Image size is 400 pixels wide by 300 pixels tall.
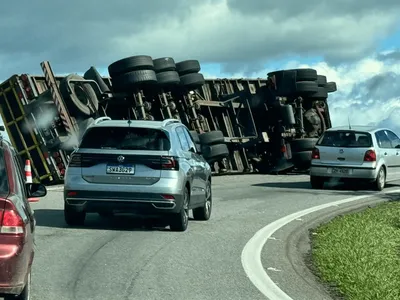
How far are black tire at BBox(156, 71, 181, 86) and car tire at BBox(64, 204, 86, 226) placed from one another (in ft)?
34.0

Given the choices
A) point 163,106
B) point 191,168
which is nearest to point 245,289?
point 191,168

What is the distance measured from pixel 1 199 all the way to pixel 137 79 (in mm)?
16046

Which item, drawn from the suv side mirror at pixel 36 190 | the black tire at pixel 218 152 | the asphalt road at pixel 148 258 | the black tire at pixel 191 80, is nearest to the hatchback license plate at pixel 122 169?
the asphalt road at pixel 148 258

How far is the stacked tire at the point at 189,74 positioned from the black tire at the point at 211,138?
1.45 meters

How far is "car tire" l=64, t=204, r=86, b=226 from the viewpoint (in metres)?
13.7

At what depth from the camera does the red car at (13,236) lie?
6.71m

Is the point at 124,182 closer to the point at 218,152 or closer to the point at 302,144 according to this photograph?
the point at 218,152

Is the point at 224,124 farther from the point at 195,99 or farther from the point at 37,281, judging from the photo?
the point at 37,281

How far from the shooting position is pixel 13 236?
6.76 metres

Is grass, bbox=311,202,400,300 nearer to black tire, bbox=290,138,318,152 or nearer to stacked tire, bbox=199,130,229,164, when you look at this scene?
stacked tire, bbox=199,130,229,164

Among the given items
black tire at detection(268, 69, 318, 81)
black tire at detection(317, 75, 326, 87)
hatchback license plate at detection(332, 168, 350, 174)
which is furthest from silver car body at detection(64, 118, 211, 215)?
black tire at detection(317, 75, 326, 87)

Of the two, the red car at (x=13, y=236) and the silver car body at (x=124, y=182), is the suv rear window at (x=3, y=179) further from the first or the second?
the silver car body at (x=124, y=182)

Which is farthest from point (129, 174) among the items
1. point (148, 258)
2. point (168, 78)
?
point (168, 78)

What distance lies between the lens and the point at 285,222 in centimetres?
1544
